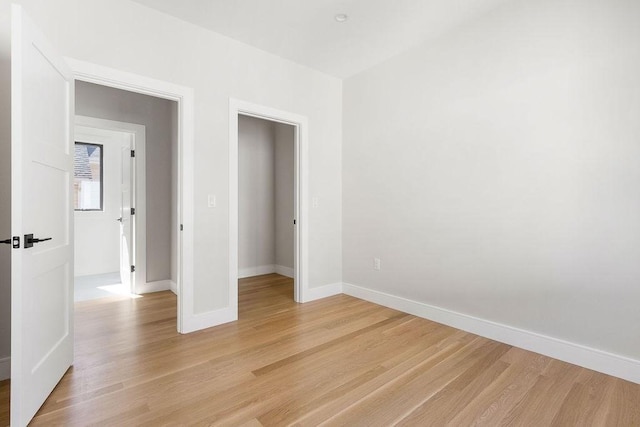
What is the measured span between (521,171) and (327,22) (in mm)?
2049

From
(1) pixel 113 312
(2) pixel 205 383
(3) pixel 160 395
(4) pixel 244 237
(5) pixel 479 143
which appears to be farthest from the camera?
(4) pixel 244 237

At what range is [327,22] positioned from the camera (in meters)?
2.81

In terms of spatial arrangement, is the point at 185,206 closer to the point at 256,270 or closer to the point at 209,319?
the point at 209,319

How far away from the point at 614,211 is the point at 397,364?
1.78 meters

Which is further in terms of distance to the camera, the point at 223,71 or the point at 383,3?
the point at 223,71

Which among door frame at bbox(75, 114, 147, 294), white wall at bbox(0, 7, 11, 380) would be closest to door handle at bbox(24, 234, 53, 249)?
white wall at bbox(0, 7, 11, 380)

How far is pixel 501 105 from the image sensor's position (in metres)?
2.66

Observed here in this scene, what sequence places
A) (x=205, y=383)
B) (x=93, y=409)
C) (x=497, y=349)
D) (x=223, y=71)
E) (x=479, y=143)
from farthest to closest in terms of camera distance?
(x=223, y=71), (x=479, y=143), (x=497, y=349), (x=205, y=383), (x=93, y=409)

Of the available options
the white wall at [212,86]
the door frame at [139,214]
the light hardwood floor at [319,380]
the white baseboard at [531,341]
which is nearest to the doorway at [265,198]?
the white wall at [212,86]

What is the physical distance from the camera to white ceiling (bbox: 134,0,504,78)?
2566 mm

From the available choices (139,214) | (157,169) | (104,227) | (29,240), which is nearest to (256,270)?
(139,214)

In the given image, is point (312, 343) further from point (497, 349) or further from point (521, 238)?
point (521, 238)

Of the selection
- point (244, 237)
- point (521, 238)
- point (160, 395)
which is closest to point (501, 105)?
point (521, 238)

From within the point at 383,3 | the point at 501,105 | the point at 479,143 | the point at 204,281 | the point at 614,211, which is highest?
the point at 383,3
